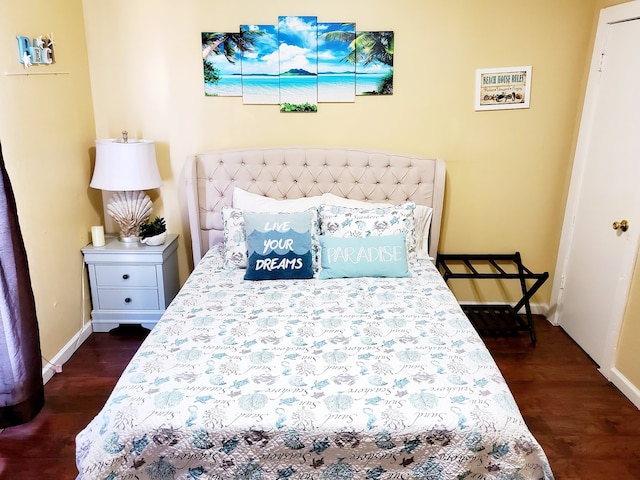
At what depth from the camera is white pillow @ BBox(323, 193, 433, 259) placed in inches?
130

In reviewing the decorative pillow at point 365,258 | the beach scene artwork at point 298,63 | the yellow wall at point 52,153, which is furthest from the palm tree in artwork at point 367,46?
the yellow wall at point 52,153

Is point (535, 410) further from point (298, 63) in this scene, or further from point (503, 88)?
point (298, 63)

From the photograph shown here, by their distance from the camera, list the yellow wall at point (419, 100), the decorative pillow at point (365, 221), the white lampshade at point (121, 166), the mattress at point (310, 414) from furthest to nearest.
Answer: the yellow wall at point (419, 100)
the white lampshade at point (121, 166)
the decorative pillow at point (365, 221)
the mattress at point (310, 414)

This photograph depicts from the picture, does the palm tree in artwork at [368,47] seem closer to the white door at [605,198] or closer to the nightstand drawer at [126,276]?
the white door at [605,198]

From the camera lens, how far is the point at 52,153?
2945 millimetres

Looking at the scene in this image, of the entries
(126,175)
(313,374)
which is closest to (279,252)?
(313,374)

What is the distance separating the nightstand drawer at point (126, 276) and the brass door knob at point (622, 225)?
2809 mm

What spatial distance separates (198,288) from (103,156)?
44.1 inches

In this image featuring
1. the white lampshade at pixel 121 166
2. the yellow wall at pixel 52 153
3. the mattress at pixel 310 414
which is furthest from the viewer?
the white lampshade at pixel 121 166

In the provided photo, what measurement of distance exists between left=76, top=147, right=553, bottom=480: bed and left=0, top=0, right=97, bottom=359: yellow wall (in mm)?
852

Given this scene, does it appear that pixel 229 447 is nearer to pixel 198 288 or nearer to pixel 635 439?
pixel 198 288

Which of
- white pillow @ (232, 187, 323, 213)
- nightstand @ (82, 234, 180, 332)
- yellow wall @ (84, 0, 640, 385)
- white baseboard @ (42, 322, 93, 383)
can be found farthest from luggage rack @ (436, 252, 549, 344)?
white baseboard @ (42, 322, 93, 383)

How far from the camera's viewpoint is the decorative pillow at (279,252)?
2.85 m

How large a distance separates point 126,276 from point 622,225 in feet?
9.89
